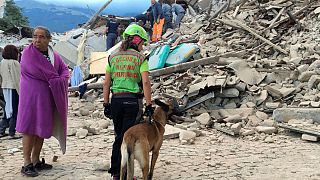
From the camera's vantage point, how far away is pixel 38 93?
4.79 m

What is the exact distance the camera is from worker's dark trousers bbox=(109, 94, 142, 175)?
4332 mm

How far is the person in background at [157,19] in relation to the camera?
14812 mm

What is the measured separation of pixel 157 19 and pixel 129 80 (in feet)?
36.1

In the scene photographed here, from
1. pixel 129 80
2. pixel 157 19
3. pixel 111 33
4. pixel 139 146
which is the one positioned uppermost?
pixel 157 19

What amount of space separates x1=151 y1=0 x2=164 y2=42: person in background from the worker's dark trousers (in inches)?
413

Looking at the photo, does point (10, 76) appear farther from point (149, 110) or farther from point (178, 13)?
point (178, 13)

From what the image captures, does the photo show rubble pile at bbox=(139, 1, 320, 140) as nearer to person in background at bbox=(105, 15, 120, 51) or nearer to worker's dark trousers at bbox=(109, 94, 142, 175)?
worker's dark trousers at bbox=(109, 94, 142, 175)

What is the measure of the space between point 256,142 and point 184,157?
58.3 inches

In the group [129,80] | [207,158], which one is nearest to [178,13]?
[207,158]

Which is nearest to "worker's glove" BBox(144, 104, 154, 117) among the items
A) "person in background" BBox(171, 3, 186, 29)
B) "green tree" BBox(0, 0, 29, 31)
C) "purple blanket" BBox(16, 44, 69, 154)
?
"purple blanket" BBox(16, 44, 69, 154)

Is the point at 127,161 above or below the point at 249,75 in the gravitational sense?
below

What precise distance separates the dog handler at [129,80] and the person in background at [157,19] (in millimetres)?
10438

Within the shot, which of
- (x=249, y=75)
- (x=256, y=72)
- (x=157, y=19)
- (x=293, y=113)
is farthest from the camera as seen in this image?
(x=157, y=19)

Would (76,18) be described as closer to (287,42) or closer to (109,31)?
(109,31)
